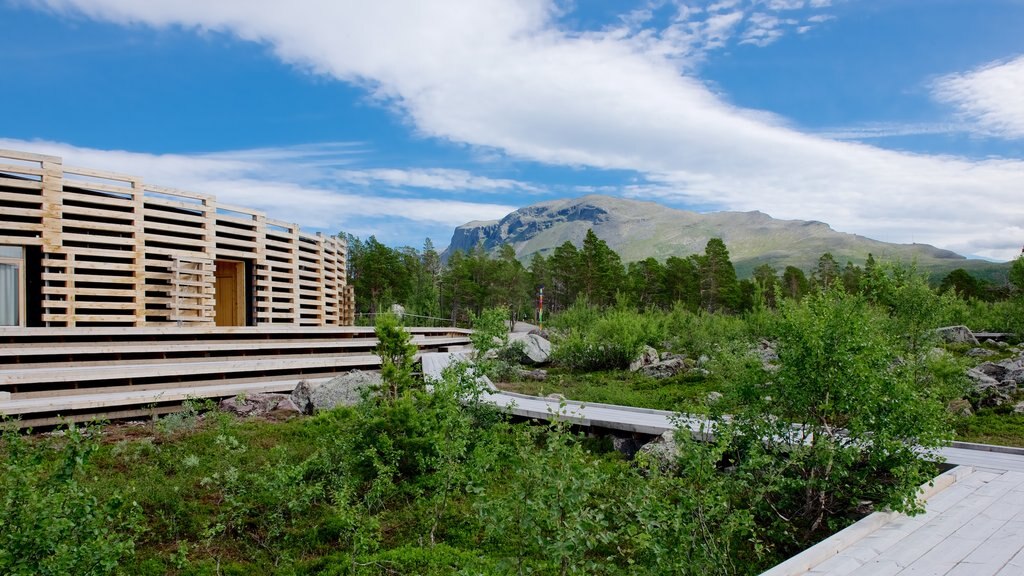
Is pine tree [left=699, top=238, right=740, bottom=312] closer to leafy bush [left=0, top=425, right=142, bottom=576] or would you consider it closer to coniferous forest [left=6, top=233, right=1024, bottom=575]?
coniferous forest [left=6, top=233, right=1024, bottom=575]

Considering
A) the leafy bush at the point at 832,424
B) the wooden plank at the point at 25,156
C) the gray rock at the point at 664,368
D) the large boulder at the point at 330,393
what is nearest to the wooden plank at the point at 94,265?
the wooden plank at the point at 25,156

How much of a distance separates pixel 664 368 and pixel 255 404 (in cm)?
919

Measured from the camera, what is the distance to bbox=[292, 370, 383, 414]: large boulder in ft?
37.2

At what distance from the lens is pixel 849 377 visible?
5.54 meters

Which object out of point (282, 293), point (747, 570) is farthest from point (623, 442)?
point (282, 293)

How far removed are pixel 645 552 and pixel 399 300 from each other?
149 ft

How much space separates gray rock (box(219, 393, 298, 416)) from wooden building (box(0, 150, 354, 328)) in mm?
5208

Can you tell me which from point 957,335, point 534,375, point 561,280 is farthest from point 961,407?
point 561,280

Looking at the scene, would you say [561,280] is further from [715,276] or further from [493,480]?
[493,480]

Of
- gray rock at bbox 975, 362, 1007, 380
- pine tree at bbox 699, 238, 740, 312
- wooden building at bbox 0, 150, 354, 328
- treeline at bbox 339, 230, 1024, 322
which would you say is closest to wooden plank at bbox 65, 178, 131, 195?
wooden building at bbox 0, 150, 354, 328

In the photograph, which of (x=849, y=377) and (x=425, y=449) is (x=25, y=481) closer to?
(x=425, y=449)

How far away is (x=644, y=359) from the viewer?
17312mm

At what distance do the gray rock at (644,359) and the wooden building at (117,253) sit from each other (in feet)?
35.7

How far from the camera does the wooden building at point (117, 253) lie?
14320mm
